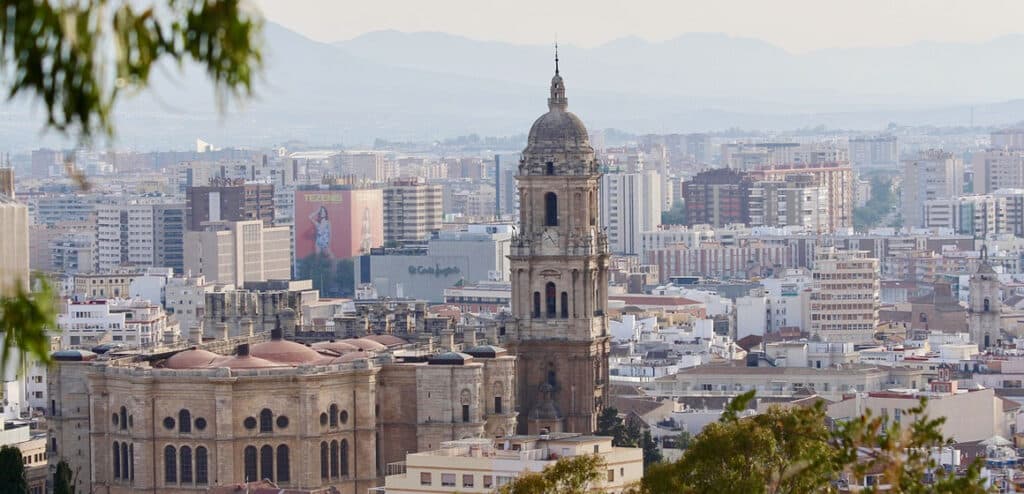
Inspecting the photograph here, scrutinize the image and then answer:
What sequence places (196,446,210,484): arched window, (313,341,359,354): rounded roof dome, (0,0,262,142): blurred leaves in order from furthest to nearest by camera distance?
1. (313,341,359,354): rounded roof dome
2. (196,446,210,484): arched window
3. (0,0,262,142): blurred leaves

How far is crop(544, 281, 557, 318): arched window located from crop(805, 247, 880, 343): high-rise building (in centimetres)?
5014

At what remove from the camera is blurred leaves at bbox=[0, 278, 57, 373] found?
12875 millimetres

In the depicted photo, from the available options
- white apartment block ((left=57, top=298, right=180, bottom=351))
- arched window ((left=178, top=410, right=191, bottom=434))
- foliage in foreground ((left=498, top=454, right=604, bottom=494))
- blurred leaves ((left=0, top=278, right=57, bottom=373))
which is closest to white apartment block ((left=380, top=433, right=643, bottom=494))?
arched window ((left=178, top=410, right=191, bottom=434))

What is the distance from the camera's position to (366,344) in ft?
231

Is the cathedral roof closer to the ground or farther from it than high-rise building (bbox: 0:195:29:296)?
farther from it

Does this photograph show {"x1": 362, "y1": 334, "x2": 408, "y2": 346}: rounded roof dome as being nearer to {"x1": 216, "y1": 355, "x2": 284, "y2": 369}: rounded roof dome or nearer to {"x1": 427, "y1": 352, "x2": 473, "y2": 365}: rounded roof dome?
{"x1": 427, "y1": 352, "x2": 473, "y2": 365}: rounded roof dome

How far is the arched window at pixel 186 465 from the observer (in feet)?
202

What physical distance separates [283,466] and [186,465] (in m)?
2.09

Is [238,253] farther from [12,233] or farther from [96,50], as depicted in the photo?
[96,50]

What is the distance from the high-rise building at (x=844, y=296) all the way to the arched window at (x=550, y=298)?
50135 mm

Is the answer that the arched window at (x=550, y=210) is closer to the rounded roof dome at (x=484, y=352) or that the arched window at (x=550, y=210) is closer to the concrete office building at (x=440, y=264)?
the rounded roof dome at (x=484, y=352)

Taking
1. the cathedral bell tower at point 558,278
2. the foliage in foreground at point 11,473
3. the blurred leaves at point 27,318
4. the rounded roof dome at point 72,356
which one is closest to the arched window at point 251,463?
the rounded roof dome at point 72,356

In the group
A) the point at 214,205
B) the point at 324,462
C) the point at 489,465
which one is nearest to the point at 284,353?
the point at 324,462

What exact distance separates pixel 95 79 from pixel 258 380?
161ft
